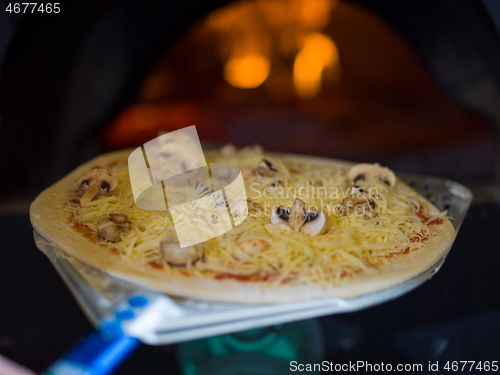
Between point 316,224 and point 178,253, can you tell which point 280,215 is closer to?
point 316,224

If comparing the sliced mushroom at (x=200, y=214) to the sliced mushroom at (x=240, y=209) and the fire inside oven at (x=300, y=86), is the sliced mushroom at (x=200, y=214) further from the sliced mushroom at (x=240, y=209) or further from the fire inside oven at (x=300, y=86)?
the fire inside oven at (x=300, y=86)

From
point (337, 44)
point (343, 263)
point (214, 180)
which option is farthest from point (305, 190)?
point (337, 44)

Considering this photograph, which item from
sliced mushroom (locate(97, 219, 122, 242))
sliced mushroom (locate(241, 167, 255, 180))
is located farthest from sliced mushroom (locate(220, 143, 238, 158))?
sliced mushroom (locate(97, 219, 122, 242))

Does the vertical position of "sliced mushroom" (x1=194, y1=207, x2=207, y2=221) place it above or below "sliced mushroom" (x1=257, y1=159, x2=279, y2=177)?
above

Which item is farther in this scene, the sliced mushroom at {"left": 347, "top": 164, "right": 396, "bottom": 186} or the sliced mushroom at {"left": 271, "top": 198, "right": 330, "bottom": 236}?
the sliced mushroom at {"left": 347, "top": 164, "right": 396, "bottom": 186}

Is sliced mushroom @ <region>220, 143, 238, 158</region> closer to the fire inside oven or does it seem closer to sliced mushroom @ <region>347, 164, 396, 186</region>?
sliced mushroom @ <region>347, 164, 396, 186</region>

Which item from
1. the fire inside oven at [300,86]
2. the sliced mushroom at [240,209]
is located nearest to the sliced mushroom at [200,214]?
the sliced mushroom at [240,209]
